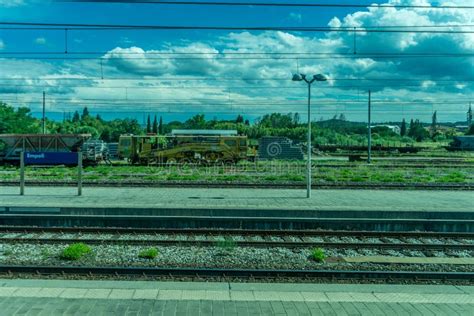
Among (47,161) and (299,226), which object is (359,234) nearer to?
(299,226)

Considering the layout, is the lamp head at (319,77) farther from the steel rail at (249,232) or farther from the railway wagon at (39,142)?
the railway wagon at (39,142)

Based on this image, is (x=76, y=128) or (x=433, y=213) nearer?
(x=433, y=213)

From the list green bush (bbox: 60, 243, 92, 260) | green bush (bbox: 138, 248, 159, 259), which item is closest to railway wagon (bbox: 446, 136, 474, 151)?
green bush (bbox: 138, 248, 159, 259)

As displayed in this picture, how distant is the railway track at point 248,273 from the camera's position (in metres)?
8.41

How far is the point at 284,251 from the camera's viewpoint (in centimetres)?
1054

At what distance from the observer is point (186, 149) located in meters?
36.0

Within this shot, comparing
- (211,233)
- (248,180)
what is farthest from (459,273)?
(248,180)

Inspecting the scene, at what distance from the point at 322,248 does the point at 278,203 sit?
197 inches

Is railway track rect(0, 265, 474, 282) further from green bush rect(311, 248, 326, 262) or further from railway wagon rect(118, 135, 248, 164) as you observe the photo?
railway wagon rect(118, 135, 248, 164)

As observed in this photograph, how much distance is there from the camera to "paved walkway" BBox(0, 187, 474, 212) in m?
15.0

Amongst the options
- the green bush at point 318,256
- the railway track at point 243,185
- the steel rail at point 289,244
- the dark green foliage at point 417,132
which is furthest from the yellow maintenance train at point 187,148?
the dark green foliage at point 417,132

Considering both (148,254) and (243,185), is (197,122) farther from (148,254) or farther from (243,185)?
(148,254)

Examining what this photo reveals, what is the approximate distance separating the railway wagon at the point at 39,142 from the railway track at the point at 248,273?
94.5ft

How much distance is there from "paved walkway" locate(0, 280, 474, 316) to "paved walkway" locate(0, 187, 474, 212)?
6679 mm
